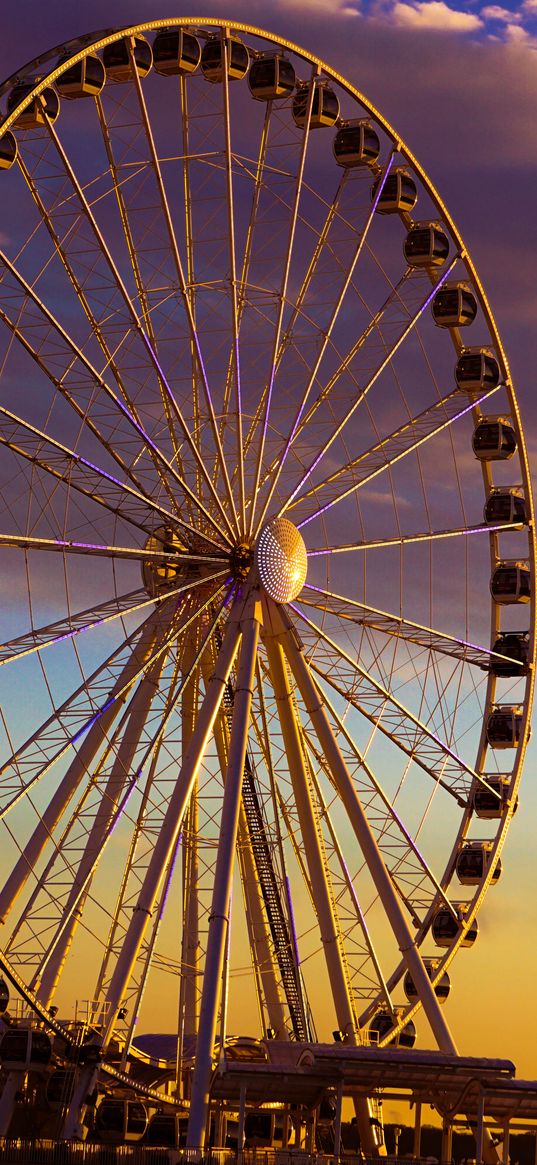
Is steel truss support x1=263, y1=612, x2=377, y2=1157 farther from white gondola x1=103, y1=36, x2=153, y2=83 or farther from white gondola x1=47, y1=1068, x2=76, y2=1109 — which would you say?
white gondola x1=103, y1=36, x2=153, y2=83

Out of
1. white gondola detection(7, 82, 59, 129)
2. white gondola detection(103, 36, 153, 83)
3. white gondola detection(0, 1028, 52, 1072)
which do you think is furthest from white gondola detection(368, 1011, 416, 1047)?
white gondola detection(103, 36, 153, 83)

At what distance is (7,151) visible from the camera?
43781 mm

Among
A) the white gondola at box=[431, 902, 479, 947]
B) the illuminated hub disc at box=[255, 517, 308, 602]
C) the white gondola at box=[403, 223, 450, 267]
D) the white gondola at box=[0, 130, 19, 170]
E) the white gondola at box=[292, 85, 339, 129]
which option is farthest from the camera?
the white gondola at box=[403, 223, 450, 267]

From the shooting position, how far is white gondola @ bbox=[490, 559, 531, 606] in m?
53.5

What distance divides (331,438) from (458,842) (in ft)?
41.1

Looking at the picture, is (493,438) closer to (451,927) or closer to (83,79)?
(451,927)

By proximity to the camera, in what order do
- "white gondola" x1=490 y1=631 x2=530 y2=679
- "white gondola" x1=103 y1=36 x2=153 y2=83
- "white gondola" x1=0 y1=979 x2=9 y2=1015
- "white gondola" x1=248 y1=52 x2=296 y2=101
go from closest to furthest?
"white gondola" x1=0 y1=979 x2=9 y2=1015 → "white gondola" x1=103 y1=36 x2=153 y2=83 → "white gondola" x1=248 y1=52 x2=296 y2=101 → "white gondola" x1=490 y1=631 x2=530 y2=679

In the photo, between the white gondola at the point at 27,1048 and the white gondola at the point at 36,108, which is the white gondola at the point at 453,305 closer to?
the white gondola at the point at 36,108

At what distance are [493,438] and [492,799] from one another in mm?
10350

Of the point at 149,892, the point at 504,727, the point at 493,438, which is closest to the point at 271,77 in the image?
the point at 493,438

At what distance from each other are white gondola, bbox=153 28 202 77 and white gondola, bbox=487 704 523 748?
19.9 metres

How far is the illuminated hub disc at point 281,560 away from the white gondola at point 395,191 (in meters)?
10.8

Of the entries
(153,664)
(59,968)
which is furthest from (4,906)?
(153,664)

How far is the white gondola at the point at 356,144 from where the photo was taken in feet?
166
